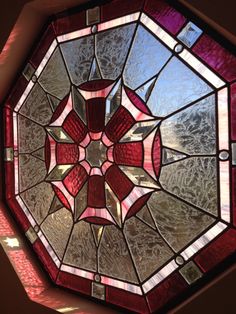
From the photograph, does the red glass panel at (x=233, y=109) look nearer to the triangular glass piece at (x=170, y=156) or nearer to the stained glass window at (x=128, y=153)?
the stained glass window at (x=128, y=153)

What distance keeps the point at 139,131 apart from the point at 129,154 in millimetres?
127

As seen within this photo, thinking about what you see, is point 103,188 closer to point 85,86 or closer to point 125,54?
point 85,86

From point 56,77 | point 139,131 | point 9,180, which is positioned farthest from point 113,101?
point 9,180

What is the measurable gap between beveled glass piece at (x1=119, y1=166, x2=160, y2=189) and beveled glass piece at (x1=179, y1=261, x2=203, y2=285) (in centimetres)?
37

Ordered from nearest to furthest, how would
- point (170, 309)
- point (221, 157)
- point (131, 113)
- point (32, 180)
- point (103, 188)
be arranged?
point (221, 157) < point (170, 309) < point (131, 113) < point (103, 188) < point (32, 180)

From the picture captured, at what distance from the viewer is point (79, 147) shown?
210 cm

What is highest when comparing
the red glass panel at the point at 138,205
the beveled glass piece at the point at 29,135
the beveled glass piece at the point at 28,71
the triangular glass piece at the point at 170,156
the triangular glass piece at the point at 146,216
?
A: the beveled glass piece at the point at 28,71

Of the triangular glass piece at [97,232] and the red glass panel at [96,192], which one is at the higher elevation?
the red glass panel at [96,192]

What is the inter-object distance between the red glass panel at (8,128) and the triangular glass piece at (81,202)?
0.65m

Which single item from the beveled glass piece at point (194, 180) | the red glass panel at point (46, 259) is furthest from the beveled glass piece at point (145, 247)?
the red glass panel at point (46, 259)

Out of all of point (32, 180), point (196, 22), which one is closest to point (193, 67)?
point (196, 22)

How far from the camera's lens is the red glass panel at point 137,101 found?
72.1 inches

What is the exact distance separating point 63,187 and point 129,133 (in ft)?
1.77

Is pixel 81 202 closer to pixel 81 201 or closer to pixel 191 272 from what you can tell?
pixel 81 201
